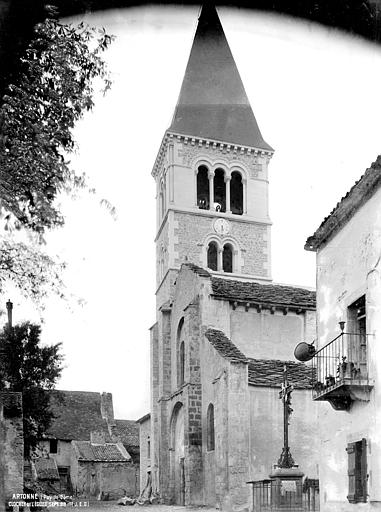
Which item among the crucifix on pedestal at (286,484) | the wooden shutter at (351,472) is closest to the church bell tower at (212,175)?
the wooden shutter at (351,472)

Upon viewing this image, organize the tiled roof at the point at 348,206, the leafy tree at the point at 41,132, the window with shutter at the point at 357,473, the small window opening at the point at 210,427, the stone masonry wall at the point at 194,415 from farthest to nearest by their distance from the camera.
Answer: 1. the small window opening at the point at 210,427
2. the stone masonry wall at the point at 194,415
3. the window with shutter at the point at 357,473
4. the tiled roof at the point at 348,206
5. the leafy tree at the point at 41,132

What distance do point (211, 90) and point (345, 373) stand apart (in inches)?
102

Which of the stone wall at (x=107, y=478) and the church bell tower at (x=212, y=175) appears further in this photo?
the stone wall at (x=107, y=478)

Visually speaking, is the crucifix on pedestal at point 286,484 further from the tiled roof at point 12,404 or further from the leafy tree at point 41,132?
the leafy tree at point 41,132

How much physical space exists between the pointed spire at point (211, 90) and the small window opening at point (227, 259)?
883 centimetres

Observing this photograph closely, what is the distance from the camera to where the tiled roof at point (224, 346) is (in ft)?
40.9

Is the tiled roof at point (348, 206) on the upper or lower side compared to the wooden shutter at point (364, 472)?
upper

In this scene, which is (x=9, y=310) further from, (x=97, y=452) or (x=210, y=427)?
(x=210, y=427)

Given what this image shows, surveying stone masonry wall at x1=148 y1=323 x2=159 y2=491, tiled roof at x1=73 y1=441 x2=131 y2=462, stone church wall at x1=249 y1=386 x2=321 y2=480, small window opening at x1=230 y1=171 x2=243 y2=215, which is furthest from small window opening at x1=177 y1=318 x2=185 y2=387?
small window opening at x1=230 y1=171 x2=243 y2=215

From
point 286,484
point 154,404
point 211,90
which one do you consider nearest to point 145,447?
point 154,404

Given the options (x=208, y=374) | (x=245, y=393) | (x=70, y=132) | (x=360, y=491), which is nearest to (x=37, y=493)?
(x=70, y=132)

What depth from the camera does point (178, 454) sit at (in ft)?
51.4

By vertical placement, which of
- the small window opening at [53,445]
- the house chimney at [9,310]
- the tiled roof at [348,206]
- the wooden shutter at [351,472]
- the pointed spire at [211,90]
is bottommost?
the wooden shutter at [351,472]

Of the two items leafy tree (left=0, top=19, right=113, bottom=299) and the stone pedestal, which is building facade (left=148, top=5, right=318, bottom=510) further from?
leafy tree (left=0, top=19, right=113, bottom=299)
